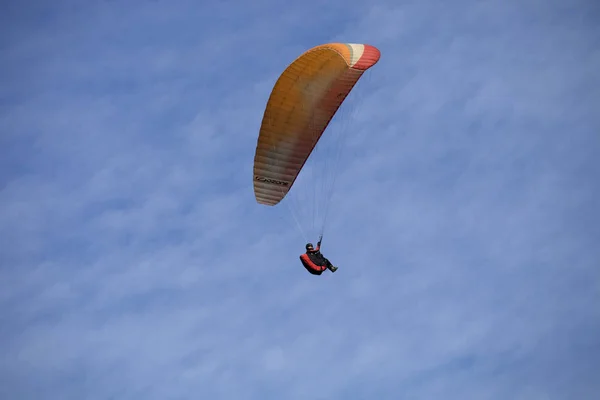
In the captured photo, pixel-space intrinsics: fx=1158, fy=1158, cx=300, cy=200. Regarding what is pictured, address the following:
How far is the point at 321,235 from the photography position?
5000cm

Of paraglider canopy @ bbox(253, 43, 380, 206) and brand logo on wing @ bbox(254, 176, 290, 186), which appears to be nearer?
paraglider canopy @ bbox(253, 43, 380, 206)

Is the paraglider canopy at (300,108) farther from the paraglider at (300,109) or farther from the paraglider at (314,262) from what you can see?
the paraglider at (314,262)

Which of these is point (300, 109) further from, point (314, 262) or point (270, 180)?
point (314, 262)

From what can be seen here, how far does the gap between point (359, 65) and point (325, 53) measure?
152 cm

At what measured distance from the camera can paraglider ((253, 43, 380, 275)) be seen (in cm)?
4878

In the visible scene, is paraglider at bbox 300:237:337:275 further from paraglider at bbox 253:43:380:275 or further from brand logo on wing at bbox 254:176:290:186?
brand logo on wing at bbox 254:176:290:186

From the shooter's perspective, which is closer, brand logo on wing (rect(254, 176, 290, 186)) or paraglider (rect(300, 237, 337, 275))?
paraglider (rect(300, 237, 337, 275))

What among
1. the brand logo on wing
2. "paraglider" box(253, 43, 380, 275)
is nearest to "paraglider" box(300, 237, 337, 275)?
"paraglider" box(253, 43, 380, 275)

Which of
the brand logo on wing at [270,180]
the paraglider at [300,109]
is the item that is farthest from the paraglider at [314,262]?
the brand logo on wing at [270,180]

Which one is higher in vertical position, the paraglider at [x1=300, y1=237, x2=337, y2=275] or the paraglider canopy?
the paraglider canopy

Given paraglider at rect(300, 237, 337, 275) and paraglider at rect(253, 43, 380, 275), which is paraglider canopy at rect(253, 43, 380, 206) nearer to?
paraglider at rect(253, 43, 380, 275)

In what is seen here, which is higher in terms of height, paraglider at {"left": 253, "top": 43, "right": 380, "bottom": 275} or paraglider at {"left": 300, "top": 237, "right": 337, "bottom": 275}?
paraglider at {"left": 253, "top": 43, "right": 380, "bottom": 275}

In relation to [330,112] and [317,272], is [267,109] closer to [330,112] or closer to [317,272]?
[330,112]

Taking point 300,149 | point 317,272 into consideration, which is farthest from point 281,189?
point 317,272
